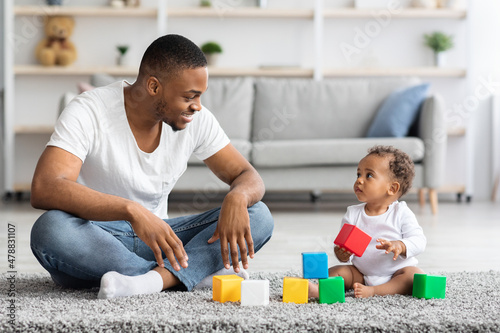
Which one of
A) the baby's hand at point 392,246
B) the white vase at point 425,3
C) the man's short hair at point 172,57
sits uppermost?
the white vase at point 425,3

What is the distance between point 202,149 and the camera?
5.55 feet

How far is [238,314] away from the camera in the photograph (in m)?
1.21

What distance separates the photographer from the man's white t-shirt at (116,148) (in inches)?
57.5

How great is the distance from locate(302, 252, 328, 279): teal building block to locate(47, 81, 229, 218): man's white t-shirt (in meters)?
0.46

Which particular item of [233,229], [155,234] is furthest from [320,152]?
[155,234]

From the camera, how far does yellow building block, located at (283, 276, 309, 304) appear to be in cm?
134

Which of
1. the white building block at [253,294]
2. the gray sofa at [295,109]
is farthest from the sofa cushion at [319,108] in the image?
the white building block at [253,294]

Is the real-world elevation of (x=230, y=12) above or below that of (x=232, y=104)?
above

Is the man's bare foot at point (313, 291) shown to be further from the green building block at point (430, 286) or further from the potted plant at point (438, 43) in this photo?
the potted plant at point (438, 43)

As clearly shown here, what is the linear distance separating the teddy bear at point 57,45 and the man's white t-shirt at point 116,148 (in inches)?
133

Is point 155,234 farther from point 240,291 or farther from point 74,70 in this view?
point 74,70

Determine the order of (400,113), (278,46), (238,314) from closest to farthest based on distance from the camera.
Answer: (238,314) < (400,113) < (278,46)

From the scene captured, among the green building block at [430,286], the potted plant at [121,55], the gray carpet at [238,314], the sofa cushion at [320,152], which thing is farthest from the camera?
the potted plant at [121,55]

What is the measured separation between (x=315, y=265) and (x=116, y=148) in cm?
58
